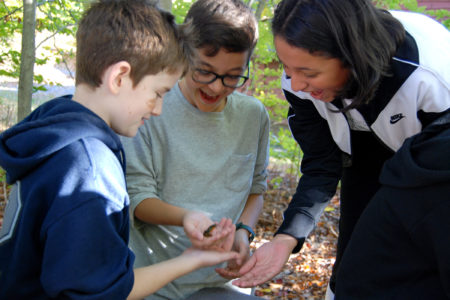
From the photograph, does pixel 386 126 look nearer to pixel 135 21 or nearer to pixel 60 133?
pixel 135 21

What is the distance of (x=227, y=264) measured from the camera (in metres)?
2.37

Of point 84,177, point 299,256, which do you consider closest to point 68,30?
point 299,256

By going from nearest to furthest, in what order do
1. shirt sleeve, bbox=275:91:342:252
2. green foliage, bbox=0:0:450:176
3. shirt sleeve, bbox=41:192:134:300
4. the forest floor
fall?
shirt sleeve, bbox=41:192:134:300
shirt sleeve, bbox=275:91:342:252
the forest floor
green foliage, bbox=0:0:450:176

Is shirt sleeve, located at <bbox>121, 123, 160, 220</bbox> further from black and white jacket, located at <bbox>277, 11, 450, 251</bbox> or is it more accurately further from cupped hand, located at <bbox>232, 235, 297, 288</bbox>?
black and white jacket, located at <bbox>277, 11, 450, 251</bbox>

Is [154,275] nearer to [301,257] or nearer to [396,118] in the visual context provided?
[396,118]

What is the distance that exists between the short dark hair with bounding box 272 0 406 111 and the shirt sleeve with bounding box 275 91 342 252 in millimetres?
601

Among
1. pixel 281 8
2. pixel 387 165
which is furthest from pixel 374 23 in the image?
pixel 387 165

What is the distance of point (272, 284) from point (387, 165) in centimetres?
322

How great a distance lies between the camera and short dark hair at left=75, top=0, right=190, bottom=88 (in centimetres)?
160

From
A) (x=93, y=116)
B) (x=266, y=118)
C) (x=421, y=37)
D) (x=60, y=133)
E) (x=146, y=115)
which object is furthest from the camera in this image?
(x=266, y=118)

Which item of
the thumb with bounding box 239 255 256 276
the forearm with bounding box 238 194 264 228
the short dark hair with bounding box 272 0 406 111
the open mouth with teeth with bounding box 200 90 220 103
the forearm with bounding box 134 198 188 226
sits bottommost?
the thumb with bounding box 239 255 256 276

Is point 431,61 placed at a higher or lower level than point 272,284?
higher

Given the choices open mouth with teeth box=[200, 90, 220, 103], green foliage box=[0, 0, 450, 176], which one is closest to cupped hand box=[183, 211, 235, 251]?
open mouth with teeth box=[200, 90, 220, 103]

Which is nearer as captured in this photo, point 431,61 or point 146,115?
point 146,115
